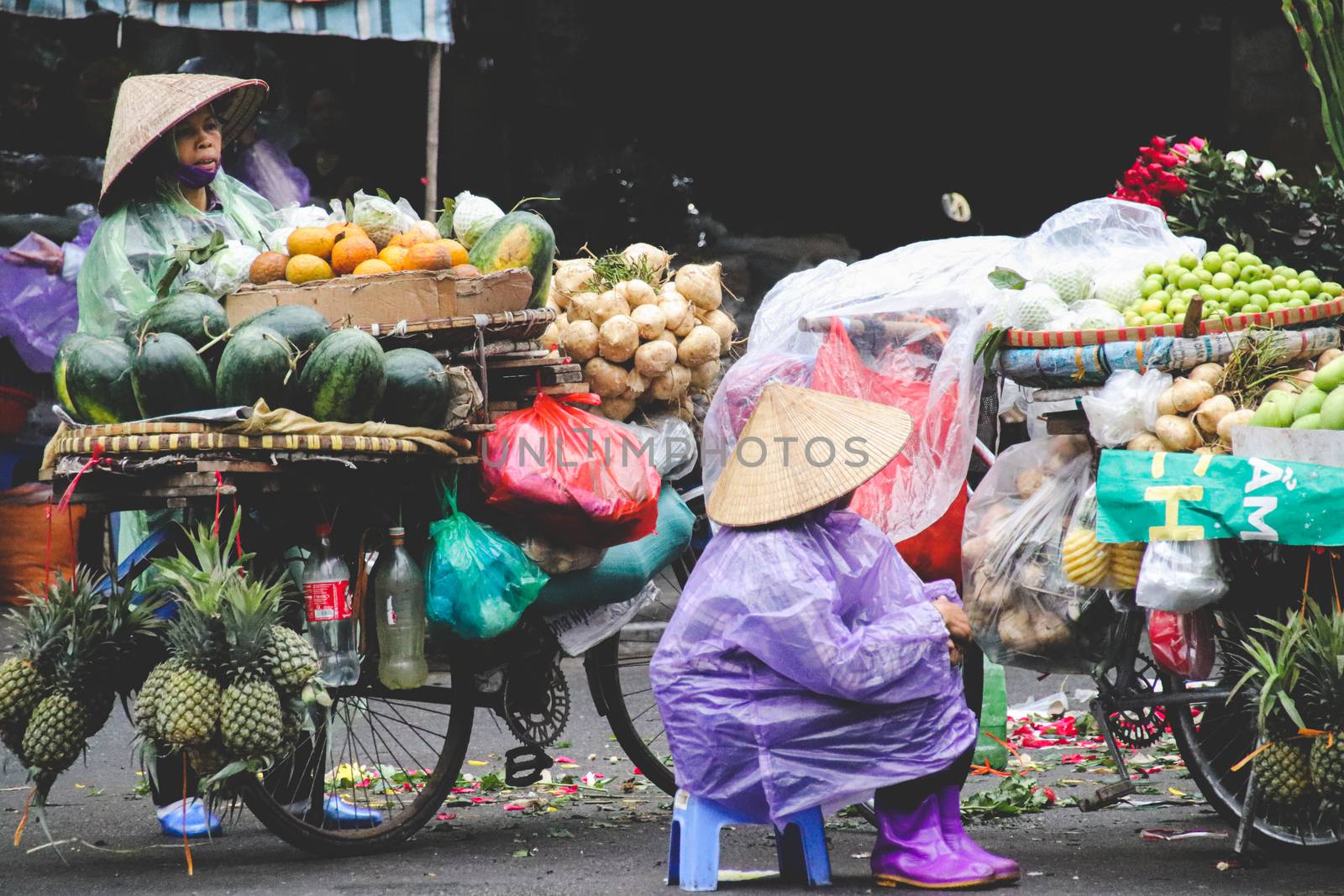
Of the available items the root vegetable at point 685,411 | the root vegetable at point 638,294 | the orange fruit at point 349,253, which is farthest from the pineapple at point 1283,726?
the orange fruit at point 349,253

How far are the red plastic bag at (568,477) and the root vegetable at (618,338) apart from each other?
0.30m

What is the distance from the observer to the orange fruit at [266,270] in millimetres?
4359

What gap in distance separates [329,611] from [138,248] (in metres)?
1.45

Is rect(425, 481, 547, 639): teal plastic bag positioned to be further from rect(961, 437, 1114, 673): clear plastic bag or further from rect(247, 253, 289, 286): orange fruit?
rect(961, 437, 1114, 673): clear plastic bag

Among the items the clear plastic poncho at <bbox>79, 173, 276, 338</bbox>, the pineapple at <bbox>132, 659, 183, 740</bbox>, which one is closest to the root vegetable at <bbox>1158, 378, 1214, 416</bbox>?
the pineapple at <bbox>132, 659, 183, 740</bbox>

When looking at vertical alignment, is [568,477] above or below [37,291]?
below

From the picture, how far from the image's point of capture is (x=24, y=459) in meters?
7.79

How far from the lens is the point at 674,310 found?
4.79m

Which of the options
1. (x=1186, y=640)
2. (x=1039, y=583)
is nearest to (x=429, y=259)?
(x=1039, y=583)

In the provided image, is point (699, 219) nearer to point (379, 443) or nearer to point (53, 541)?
point (53, 541)

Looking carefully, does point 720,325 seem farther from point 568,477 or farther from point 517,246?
point 568,477

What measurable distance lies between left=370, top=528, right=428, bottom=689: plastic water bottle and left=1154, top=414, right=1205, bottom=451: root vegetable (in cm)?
215

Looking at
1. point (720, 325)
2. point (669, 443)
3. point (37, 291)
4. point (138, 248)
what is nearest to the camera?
point (138, 248)

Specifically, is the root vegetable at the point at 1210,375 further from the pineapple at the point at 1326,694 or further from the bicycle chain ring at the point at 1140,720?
the bicycle chain ring at the point at 1140,720
